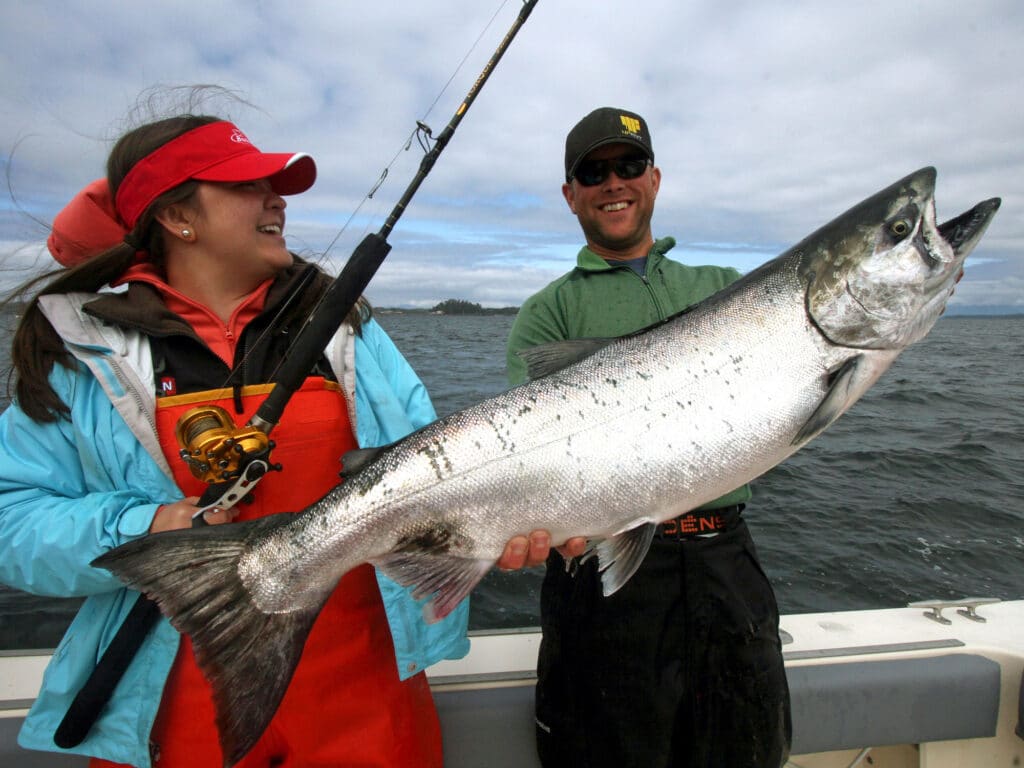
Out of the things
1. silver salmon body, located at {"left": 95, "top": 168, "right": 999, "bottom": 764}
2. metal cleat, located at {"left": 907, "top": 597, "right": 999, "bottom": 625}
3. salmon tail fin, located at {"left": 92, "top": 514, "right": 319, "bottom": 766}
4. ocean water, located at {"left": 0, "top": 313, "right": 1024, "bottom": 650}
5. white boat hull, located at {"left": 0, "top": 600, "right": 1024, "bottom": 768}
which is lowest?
ocean water, located at {"left": 0, "top": 313, "right": 1024, "bottom": 650}

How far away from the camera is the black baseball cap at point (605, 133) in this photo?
9.74 feet

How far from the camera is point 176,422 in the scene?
7.47 feet

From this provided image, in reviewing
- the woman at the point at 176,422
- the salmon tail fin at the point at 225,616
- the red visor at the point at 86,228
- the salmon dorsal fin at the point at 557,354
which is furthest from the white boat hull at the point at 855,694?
the red visor at the point at 86,228

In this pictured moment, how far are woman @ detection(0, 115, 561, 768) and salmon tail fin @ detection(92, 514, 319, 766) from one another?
0.12 m

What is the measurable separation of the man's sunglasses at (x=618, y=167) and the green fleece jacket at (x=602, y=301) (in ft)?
1.30

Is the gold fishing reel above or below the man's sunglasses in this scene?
below

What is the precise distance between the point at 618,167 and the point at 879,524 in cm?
725

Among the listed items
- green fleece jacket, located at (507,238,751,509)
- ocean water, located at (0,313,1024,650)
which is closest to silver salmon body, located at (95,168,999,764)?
green fleece jacket, located at (507,238,751,509)

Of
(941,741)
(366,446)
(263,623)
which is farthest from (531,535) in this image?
(941,741)

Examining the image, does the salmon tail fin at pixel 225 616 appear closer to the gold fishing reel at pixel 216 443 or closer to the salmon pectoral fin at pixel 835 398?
the gold fishing reel at pixel 216 443

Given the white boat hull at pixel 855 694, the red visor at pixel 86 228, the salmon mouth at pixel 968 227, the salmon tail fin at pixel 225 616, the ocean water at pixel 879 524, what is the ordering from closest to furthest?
the salmon tail fin at pixel 225 616, the salmon mouth at pixel 968 227, the red visor at pixel 86 228, the white boat hull at pixel 855 694, the ocean water at pixel 879 524

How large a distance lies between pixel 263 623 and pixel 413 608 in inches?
23.8

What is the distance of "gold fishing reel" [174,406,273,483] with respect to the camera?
207 centimetres

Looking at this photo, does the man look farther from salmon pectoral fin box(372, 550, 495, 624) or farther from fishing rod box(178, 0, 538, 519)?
fishing rod box(178, 0, 538, 519)
